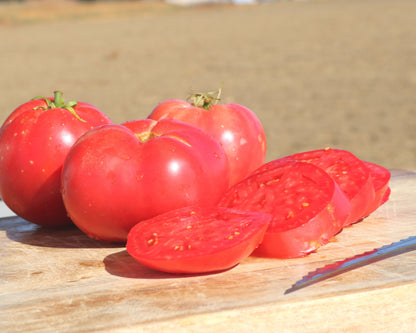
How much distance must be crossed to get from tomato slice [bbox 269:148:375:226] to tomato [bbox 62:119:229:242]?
1.02ft

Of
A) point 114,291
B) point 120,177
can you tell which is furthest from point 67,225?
point 114,291

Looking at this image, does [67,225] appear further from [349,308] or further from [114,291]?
[349,308]

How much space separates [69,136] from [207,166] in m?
0.40

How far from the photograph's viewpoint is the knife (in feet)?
3.98

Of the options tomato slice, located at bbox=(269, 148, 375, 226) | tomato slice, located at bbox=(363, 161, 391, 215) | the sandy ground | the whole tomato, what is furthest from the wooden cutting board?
the sandy ground

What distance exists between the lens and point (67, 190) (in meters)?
1.51

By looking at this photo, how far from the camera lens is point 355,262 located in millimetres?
1294

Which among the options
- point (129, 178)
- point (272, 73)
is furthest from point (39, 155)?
point (272, 73)

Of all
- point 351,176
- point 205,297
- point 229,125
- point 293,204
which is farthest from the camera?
point 229,125

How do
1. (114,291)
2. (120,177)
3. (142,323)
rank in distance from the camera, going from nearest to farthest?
(142,323)
(114,291)
(120,177)

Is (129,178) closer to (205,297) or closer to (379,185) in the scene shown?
(205,297)

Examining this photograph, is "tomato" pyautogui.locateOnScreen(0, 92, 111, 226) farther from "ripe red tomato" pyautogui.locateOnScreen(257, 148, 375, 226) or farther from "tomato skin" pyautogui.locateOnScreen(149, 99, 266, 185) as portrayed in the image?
"ripe red tomato" pyautogui.locateOnScreen(257, 148, 375, 226)

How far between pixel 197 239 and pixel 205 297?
0.15m

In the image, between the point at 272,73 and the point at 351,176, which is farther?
the point at 272,73
